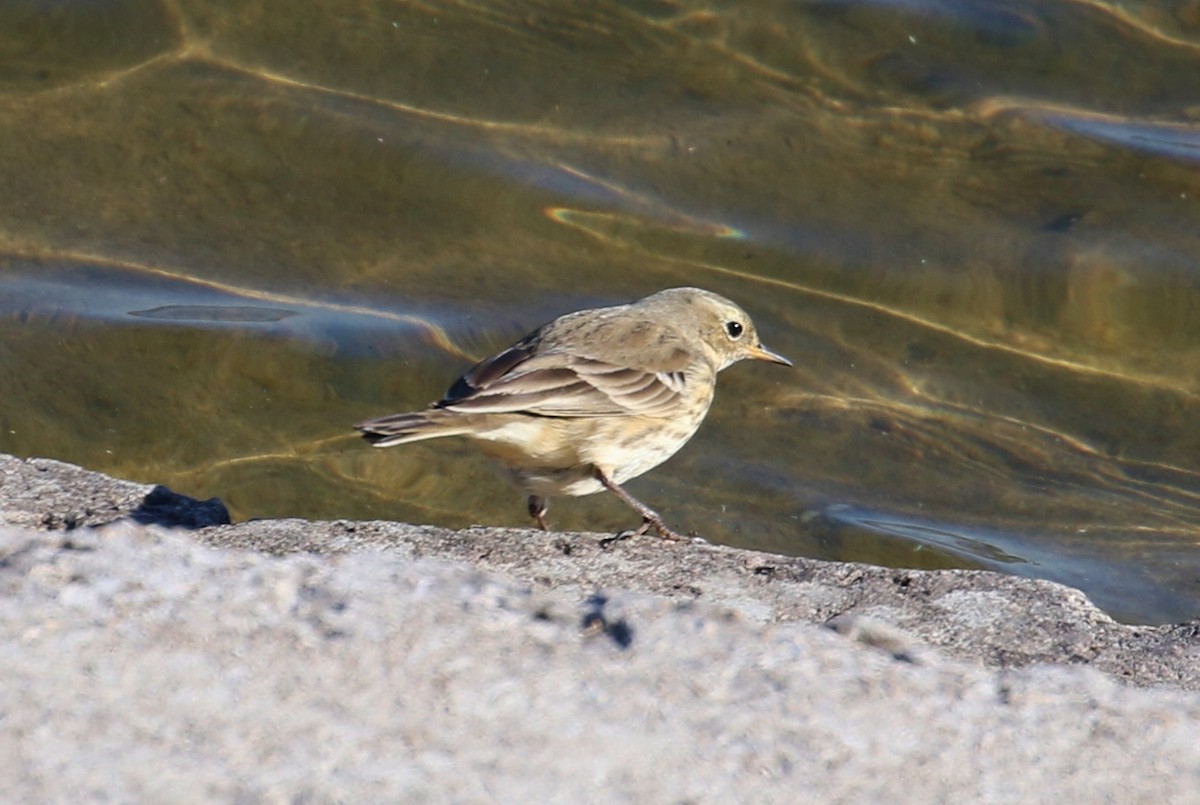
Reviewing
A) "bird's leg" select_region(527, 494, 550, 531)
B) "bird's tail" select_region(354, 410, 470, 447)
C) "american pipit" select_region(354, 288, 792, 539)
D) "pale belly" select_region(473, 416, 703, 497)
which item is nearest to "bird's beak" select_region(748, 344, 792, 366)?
"american pipit" select_region(354, 288, 792, 539)

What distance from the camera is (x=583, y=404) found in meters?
5.46

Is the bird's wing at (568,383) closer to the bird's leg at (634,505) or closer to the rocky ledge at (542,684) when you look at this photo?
the bird's leg at (634,505)

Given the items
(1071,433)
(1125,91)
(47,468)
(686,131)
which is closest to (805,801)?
(47,468)

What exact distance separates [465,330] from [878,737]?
485 cm

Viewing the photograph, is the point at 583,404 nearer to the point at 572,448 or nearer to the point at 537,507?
the point at 572,448

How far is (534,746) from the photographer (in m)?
3.04

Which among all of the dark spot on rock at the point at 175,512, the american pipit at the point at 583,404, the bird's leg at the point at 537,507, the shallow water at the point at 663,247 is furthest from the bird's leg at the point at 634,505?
the dark spot on rock at the point at 175,512

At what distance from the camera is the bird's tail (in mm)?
A: 4680

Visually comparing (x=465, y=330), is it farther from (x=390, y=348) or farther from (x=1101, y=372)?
(x=1101, y=372)

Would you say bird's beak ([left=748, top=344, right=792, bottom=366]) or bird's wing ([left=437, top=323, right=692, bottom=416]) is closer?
bird's wing ([left=437, top=323, right=692, bottom=416])

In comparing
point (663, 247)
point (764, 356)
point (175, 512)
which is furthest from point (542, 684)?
point (663, 247)

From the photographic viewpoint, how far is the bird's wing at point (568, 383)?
5.22 metres

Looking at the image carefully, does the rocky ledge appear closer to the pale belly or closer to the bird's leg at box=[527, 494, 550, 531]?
the pale belly

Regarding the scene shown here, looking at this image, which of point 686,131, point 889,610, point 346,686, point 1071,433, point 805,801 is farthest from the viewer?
point 686,131
